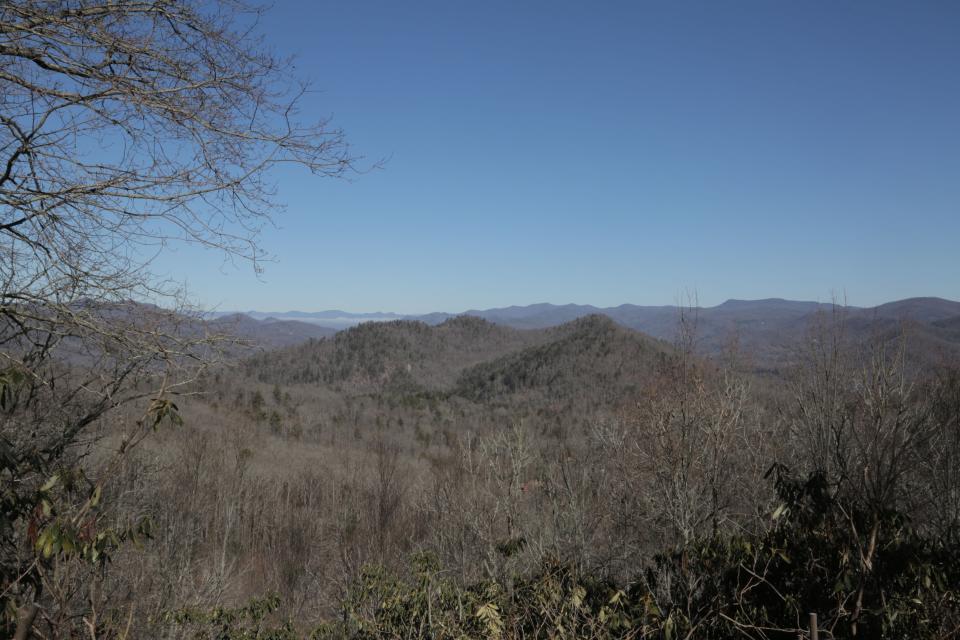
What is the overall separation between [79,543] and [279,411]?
4697 centimetres

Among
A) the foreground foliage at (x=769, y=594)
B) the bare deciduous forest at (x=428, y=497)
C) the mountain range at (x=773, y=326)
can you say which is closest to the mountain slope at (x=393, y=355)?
the mountain range at (x=773, y=326)

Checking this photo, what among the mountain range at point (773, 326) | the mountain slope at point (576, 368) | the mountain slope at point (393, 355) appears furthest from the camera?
the mountain slope at point (393, 355)

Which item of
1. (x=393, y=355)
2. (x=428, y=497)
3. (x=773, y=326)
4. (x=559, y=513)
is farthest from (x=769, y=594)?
(x=773, y=326)

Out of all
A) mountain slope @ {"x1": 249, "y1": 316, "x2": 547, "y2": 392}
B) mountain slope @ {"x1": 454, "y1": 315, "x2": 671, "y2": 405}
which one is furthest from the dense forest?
mountain slope @ {"x1": 249, "y1": 316, "x2": 547, "y2": 392}

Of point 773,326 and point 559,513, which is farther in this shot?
point 773,326

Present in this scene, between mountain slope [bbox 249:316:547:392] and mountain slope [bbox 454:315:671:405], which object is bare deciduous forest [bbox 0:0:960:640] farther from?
mountain slope [bbox 249:316:547:392]

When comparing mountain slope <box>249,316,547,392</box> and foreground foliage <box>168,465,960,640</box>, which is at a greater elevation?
foreground foliage <box>168,465,960,640</box>

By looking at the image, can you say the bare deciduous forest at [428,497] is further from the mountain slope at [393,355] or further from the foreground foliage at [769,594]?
the mountain slope at [393,355]

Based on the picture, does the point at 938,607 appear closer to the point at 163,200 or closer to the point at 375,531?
the point at 163,200

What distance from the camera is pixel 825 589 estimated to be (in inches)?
138

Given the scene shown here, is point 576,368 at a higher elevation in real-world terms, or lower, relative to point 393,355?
lower

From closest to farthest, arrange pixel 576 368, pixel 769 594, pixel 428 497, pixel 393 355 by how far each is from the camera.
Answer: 1. pixel 769 594
2. pixel 428 497
3. pixel 576 368
4. pixel 393 355

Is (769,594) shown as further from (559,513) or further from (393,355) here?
(393,355)

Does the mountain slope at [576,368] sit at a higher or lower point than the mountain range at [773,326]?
lower
